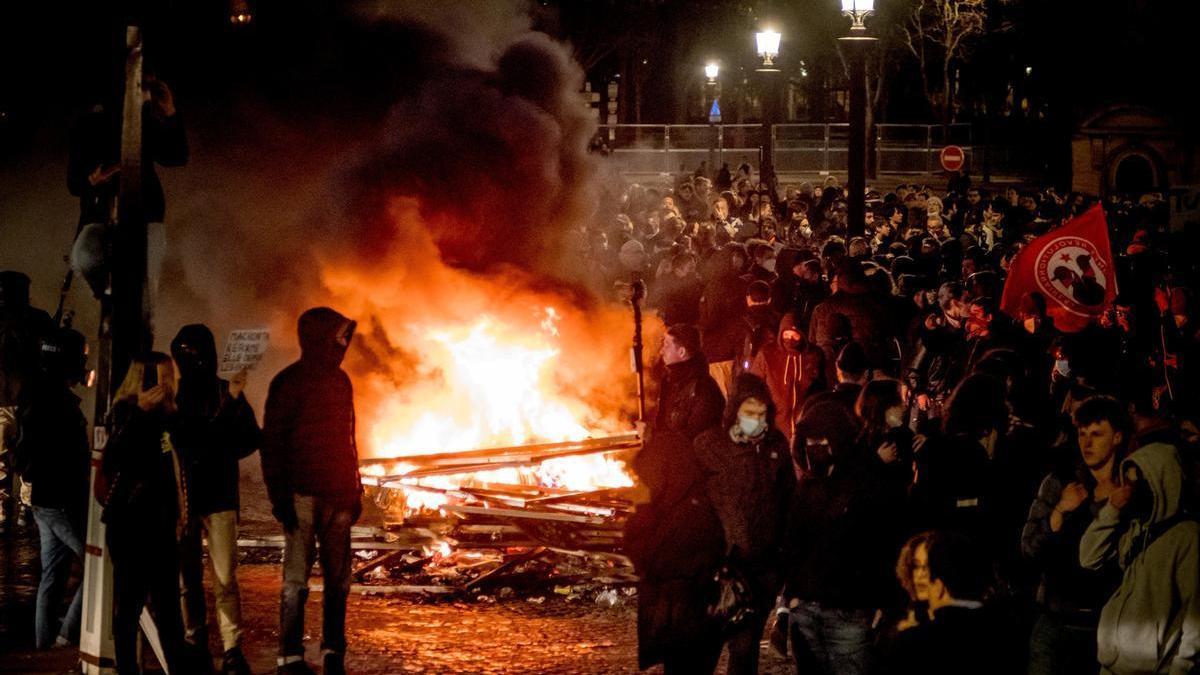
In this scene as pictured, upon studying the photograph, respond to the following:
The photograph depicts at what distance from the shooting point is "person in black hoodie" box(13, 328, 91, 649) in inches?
328

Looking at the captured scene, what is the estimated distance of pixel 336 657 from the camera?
7770 millimetres

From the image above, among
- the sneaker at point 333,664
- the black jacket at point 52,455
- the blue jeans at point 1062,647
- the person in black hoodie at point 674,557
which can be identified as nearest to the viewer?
the blue jeans at point 1062,647

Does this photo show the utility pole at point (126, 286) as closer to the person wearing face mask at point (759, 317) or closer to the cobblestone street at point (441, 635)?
the cobblestone street at point (441, 635)

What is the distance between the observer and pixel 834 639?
596 cm

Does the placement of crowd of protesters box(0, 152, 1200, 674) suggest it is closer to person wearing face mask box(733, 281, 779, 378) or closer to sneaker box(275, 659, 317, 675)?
sneaker box(275, 659, 317, 675)

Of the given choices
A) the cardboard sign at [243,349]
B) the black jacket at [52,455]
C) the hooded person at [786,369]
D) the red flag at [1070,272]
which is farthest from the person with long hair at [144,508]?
the red flag at [1070,272]

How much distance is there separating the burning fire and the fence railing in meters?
26.5

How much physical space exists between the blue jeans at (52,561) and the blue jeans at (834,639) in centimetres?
469

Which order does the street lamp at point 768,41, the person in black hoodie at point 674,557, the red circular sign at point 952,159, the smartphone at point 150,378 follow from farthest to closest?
the red circular sign at point 952,159, the street lamp at point 768,41, the smartphone at point 150,378, the person in black hoodie at point 674,557

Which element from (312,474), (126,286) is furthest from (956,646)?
(126,286)

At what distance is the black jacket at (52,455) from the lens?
27.3 feet

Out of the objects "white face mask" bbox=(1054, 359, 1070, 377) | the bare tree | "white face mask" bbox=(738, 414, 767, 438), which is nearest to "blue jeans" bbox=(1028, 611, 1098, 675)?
"white face mask" bbox=(738, 414, 767, 438)

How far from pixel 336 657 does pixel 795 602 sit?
290cm

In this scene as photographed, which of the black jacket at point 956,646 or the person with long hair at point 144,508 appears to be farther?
the person with long hair at point 144,508
